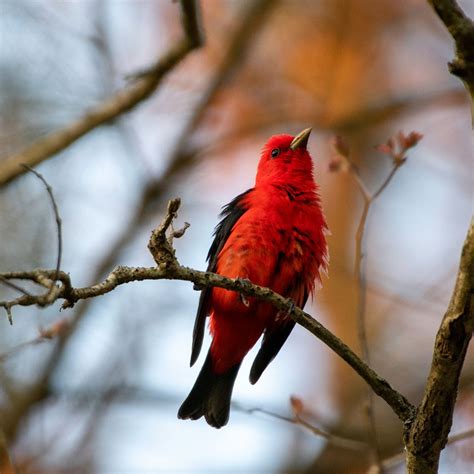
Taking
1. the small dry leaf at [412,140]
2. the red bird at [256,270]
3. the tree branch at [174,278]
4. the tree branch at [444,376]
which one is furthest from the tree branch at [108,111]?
the tree branch at [444,376]

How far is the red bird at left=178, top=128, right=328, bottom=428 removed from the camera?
5.16 meters

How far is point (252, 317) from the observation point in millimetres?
5336

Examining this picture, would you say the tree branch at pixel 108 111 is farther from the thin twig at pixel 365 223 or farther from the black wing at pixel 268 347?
the black wing at pixel 268 347

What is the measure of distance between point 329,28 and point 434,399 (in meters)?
9.22

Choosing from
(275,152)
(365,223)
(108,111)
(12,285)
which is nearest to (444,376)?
(365,223)

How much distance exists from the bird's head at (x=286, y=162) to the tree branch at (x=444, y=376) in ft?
8.61

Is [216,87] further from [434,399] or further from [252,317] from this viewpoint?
[434,399]

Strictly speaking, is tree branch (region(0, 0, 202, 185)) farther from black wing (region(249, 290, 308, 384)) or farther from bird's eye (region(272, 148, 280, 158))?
black wing (region(249, 290, 308, 384))

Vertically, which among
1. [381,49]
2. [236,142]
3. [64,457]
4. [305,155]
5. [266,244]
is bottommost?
[64,457]

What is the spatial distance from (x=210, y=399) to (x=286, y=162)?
1.82 m

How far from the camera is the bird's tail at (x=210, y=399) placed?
5.56 metres

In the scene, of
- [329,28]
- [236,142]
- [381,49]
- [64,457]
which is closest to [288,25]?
[329,28]

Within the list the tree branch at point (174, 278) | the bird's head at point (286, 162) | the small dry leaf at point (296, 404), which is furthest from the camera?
the bird's head at point (286, 162)

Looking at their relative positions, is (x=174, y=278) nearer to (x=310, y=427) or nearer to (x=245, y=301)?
(x=245, y=301)
